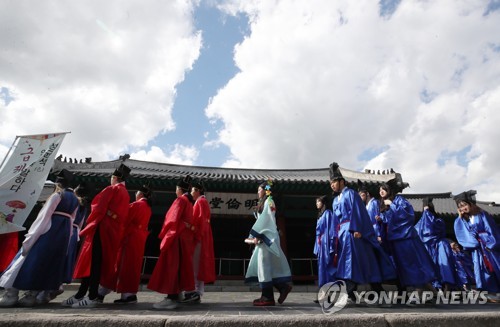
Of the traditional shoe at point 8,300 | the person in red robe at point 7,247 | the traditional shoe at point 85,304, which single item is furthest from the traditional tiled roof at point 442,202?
the traditional shoe at point 8,300

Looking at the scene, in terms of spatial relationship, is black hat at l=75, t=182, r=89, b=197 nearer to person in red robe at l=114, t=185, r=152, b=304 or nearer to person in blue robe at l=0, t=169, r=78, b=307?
person in blue robe at l=0, t=169, r=78, b=307

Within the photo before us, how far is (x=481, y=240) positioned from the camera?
229 inches

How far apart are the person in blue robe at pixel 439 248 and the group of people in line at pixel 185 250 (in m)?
0.76

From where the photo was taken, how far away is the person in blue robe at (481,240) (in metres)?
5.60

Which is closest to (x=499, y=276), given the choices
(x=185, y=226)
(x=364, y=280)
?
(x=364, y=280)

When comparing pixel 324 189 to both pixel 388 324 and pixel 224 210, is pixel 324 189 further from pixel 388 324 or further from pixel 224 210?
pixel 388 324

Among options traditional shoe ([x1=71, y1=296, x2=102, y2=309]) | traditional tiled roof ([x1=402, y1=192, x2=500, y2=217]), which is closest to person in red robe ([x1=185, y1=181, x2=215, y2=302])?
traditional shoe ([x1=71, y1=296, x2=102, y2=309])

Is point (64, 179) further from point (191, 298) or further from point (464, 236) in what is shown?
point (464, 236)

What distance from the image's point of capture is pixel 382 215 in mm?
5520

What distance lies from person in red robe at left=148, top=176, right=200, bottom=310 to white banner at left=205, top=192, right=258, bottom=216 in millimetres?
7667

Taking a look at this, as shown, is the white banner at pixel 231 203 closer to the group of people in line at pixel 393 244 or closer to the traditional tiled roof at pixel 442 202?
the group of people in line at pixel 393 244

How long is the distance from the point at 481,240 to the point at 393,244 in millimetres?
2097

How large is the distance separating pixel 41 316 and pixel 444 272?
24.0 ft

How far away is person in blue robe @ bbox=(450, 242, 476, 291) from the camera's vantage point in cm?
714
